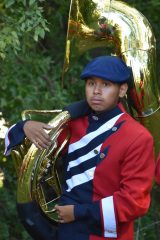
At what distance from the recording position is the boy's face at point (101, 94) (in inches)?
118

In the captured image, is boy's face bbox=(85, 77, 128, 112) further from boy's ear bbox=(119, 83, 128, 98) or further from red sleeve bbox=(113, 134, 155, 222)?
red sleeve bbox=(113, 134, 155, 222)

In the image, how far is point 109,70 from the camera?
3.01 m

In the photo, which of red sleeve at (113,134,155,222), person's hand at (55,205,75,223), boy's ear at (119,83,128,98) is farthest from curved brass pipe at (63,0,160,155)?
person's hand at (55,205,75,223)

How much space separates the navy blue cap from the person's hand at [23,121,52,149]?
273 millimetres

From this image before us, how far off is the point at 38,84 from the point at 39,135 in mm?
1700

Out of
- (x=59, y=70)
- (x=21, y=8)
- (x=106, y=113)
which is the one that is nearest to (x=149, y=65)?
(x=106, y=113)

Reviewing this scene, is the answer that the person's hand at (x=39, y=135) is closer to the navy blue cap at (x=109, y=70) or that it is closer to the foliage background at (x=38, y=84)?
the navy blue cap at (x=109, y=70)

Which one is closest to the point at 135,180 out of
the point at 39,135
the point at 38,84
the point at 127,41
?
the point at 39,135

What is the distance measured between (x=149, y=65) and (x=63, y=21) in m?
1.92

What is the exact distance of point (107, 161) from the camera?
2957mm

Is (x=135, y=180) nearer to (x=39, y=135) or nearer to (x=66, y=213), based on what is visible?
(x=66, y=213)

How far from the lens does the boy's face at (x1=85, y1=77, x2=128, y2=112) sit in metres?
3.01

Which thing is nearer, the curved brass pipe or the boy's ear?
the boy's ear

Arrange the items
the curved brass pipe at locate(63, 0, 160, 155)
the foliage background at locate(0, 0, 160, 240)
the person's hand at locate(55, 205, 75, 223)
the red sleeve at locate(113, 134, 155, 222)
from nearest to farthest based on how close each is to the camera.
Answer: the red sleeve at locate(113, 134, 155, 222), the person's hand at locate(55, 205, 75, 223), the curved brass pipe at locate(63, 0, 160, 155), the foliage background at locate(0, 0, 160, 240)
